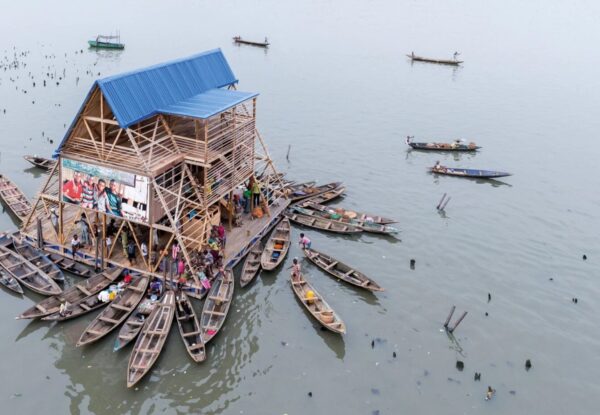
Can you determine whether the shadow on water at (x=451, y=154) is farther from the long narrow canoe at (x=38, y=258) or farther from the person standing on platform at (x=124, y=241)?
the long narrow canoe at (x=38, y=258)

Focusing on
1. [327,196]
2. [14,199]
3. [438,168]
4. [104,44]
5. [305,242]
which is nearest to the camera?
[305,242]

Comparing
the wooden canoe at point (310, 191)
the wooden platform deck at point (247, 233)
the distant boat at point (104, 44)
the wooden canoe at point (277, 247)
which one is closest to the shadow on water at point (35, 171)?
the wooden platform deck at point (247, 233)

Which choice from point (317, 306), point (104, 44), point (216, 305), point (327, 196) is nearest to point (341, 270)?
point (317, 306)

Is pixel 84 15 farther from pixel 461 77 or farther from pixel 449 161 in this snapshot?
pixel 449 161

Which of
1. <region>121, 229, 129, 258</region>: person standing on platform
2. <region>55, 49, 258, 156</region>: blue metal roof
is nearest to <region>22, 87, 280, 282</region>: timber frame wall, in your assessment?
<region>121, 229, 129, 258</region>: person standing on platform

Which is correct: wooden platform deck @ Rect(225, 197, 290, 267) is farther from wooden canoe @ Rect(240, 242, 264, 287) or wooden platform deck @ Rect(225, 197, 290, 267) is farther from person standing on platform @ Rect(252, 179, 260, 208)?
person standing on platform @ Rect(252, 179, 260, 208)

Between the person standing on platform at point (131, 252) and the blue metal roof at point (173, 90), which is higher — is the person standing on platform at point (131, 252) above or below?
below

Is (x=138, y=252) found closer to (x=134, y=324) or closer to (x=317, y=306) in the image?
(x=134, y=324)
